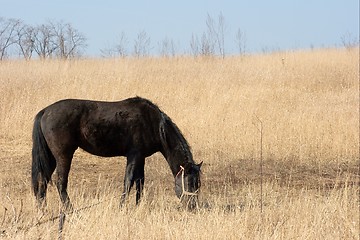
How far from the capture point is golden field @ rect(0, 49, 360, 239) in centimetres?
502

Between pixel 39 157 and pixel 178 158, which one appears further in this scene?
pixel 178 158

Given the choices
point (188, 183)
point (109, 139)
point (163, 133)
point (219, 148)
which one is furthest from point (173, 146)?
point (219, 148)

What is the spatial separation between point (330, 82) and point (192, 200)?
11.6m

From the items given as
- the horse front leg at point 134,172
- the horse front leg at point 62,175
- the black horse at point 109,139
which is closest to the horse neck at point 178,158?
the black horse at point 109,139

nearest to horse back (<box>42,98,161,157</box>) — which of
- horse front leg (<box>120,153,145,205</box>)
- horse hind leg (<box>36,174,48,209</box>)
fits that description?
horse front leg (<box>120,153,145,205</box>)

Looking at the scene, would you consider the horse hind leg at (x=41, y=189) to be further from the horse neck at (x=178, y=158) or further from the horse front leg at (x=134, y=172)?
the horse neck at (x=178, y=158)

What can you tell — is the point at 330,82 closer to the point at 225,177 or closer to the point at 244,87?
the point at 244,87

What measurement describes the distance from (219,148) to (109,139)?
4.03 m

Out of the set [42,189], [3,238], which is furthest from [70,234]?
[42,189]

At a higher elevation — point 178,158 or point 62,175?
point 178,158

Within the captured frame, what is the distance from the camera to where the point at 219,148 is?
400 inches

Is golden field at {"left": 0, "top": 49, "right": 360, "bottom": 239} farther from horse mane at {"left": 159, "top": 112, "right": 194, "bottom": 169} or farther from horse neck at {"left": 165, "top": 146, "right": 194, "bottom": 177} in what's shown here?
horse mane at {"left": 159, "top": 112, "right": 194, "bottom": 169}

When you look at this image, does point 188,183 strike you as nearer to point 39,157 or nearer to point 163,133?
point 163,133

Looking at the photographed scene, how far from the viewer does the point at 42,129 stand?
6246 millimetres
